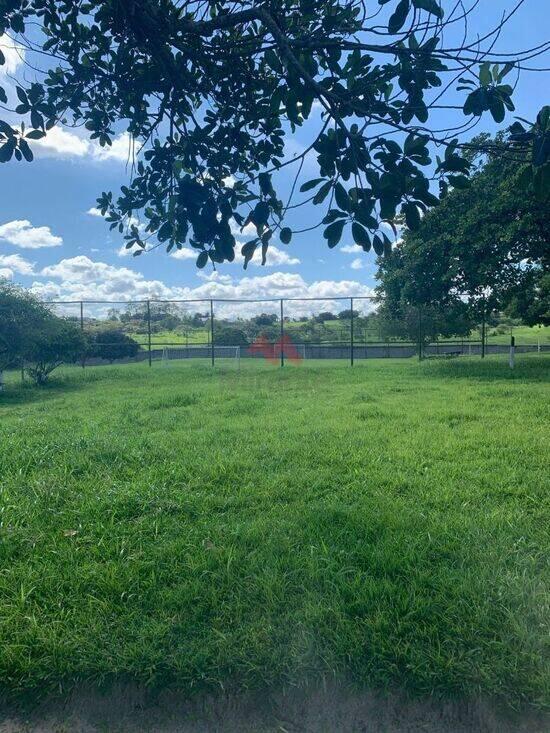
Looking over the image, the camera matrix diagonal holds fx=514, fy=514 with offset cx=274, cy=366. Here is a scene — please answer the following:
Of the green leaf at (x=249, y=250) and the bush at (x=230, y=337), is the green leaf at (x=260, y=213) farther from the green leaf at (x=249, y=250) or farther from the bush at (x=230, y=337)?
the bush at (x=230, y=337)

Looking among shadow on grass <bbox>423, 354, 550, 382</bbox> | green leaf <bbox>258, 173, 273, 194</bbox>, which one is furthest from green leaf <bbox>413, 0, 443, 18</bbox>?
shadow on grass <bbox>423, 354, 550, 382</bbox>

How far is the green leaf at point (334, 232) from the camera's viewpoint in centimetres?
231

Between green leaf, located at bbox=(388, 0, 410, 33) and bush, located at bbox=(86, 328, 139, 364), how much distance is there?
17108 mm

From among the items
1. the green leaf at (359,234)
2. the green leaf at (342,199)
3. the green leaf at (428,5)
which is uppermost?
the green leaf at (428,5)

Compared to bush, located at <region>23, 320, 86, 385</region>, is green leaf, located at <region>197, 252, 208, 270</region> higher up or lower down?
higher up

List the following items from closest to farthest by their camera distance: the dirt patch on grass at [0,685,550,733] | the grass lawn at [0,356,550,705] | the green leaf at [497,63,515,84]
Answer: the dirt patch on grass at [0,685,550,733], the grass lawn at [0,356,550,705], the green leaf at [497,63,515,84]

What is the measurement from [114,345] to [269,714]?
1765 cm

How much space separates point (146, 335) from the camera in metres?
18.7

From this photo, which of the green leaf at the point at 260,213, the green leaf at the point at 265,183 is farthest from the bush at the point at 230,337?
the green leaf at the point at 260,213

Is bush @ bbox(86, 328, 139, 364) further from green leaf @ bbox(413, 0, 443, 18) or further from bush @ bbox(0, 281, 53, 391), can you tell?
green leaf @ bbox(413, 0, 443, 18)

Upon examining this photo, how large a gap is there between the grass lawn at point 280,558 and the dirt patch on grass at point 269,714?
64 mm

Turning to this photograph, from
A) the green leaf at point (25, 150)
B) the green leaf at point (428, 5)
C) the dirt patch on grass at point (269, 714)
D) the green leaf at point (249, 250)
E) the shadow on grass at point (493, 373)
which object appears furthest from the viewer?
the shadow on grass at point (493, 373)

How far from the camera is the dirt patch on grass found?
186 centimetres

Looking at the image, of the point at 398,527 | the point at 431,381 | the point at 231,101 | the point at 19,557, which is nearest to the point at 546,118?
the point at 231,101
